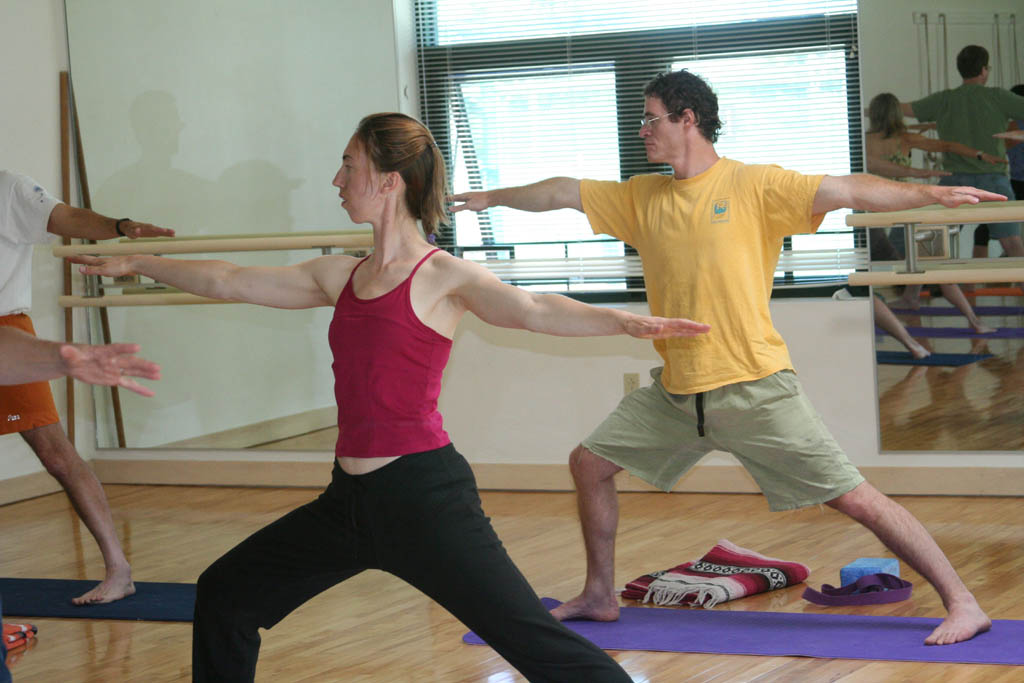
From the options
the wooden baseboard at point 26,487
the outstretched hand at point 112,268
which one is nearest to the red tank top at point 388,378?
the outstretched hand at point 112,268

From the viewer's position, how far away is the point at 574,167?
4988 mm

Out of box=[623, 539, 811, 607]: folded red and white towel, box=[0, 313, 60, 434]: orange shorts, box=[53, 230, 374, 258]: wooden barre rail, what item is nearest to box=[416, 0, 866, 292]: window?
box=[53, 230, 374, 258]: wooden barre rail

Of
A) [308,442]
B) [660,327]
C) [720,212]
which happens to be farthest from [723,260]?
[308,442]

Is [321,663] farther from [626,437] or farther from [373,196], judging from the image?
[373,196]

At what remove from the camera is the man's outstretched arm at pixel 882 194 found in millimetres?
2830

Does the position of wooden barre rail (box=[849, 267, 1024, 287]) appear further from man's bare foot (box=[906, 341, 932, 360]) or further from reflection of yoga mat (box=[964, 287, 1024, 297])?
man's bare foot (box=[906, 341, 932, 360])

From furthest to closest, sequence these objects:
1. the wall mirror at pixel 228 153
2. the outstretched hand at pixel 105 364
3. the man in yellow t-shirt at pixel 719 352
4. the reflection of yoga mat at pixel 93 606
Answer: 1. the wall mirror at pixel 228 153
2. the reflection of yoga mat at pixel 93 606
3. the man in yellow t-shirt at pixel 719 352
4. the outstretched hand at pixel 105 364

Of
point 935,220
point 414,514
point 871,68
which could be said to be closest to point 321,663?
point 414,514

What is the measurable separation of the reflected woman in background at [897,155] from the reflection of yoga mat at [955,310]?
0.06 ft

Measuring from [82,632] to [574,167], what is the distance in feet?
8.50

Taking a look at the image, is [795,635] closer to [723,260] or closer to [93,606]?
[723,260]

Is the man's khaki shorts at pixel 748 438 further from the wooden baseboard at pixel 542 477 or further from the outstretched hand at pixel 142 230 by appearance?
the wooden baseboard at pixel 542 477

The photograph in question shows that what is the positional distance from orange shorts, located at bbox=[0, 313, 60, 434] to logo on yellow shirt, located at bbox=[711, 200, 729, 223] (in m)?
2.03

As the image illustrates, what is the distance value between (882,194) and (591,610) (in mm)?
1309
